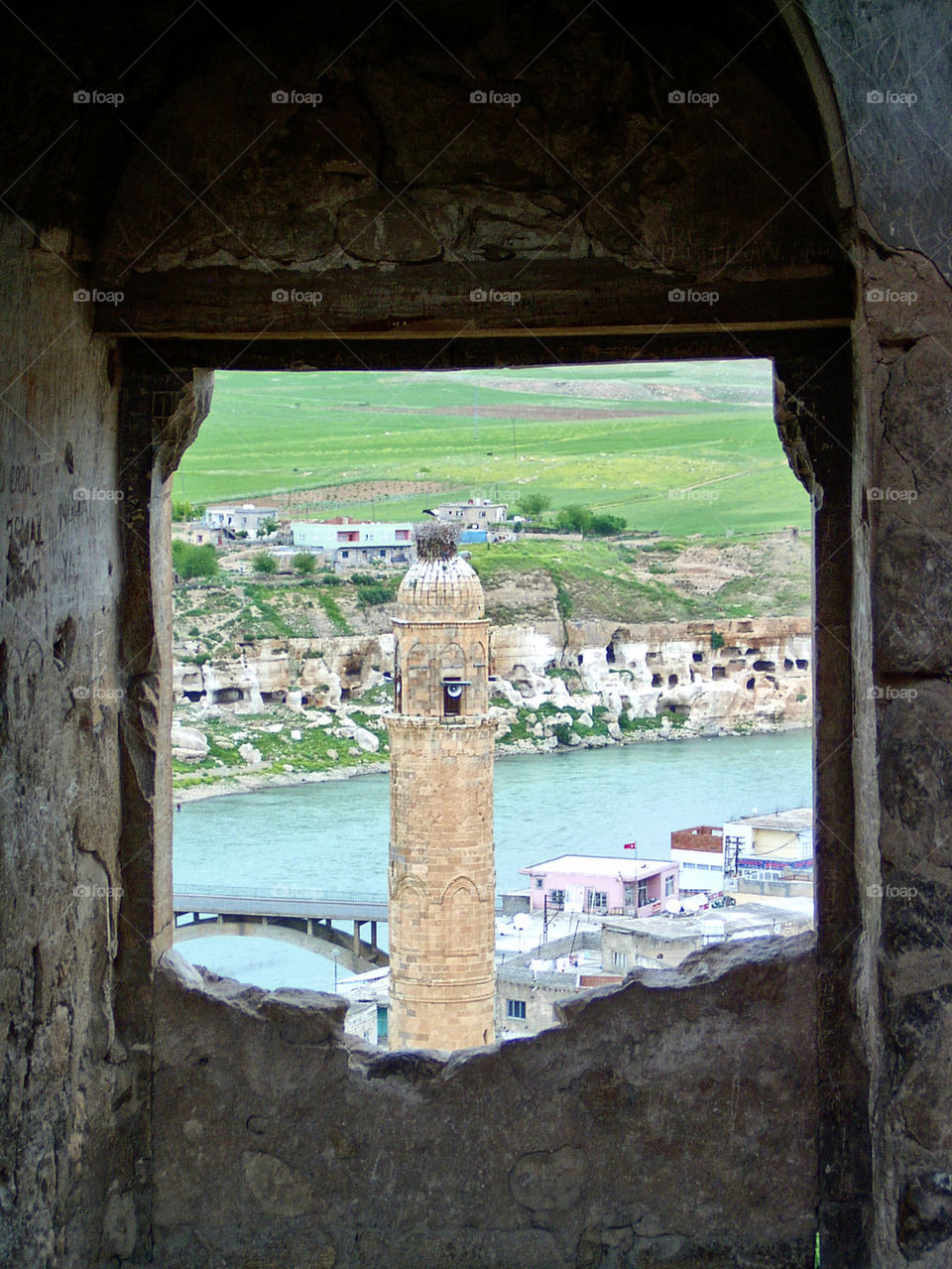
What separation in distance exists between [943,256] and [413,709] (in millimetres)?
12139

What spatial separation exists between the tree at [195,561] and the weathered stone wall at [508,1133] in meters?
27.0

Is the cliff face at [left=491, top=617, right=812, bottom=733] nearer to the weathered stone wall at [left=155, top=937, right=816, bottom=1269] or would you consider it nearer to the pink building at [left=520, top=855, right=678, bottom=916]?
the pink building at [left=520, top=855, right=678, bottom=916]

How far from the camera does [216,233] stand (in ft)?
12.0

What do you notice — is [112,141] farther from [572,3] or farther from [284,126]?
[572,3]

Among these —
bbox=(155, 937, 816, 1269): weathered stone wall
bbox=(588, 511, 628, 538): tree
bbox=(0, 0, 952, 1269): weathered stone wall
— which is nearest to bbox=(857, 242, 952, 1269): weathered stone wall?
bbox=(0, 0, 952, 1269): weathered stone wall

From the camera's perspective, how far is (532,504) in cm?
3111

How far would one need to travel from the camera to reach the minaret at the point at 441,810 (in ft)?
47.2

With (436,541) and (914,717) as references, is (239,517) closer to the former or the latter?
(436,541)

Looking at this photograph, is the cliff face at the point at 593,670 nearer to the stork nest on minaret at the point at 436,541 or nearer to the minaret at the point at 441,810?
the minaret at the point at 441,810

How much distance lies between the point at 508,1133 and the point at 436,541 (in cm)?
1087

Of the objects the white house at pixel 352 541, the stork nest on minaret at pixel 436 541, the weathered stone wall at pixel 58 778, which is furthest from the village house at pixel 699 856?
the weathered stone wall at pixel 58 778

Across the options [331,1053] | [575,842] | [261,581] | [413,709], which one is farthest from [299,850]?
[331,1053]

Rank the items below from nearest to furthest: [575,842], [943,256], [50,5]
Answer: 1. [943,256]
2. [50,5]
3. [575,842]

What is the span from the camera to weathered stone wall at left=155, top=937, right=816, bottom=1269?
3746 mm
